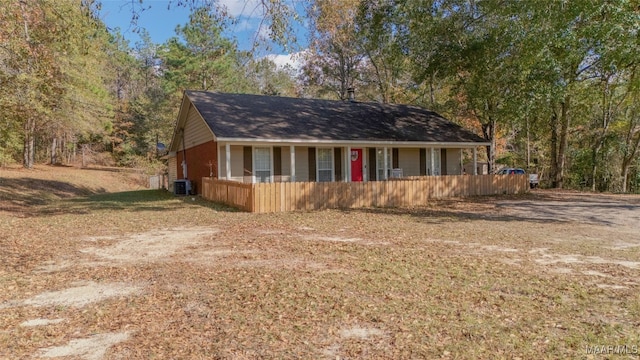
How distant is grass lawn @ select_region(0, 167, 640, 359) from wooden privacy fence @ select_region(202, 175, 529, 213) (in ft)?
7.76

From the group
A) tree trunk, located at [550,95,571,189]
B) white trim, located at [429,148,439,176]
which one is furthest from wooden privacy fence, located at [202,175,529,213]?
tree trunk, located at [550,95,571,189]

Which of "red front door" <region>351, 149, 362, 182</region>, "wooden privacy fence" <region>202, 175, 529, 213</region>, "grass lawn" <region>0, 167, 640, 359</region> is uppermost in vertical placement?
"red front door" <region>351, 149, 362, 182</region>

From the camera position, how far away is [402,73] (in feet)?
102

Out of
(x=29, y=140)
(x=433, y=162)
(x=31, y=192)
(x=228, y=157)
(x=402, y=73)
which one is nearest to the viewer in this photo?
(x=228, y=157)

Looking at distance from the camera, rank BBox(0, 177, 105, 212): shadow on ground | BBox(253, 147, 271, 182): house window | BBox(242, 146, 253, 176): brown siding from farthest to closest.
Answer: BBox(253, 147, 271, 182): house window → BBox(242, 146, 253, 176): brown siding → BBox(0, 177, 105, 212): shadow on ground

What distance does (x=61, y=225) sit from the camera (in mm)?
10344

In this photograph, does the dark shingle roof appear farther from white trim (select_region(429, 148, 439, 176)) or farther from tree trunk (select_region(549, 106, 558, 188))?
tree trunk (select_region(549, 106, 558, 188))

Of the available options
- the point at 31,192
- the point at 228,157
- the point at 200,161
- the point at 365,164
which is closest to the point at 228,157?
the point at 228,157

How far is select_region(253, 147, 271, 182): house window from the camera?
1708 centimetres

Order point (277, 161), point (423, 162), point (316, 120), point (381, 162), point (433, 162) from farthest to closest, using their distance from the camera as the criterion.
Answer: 1. point (423, 162)
2. point (433, 162)
3. point (381, 162)
4. point (316, 120)
5. point (277, 161)

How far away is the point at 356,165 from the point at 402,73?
1511 cm

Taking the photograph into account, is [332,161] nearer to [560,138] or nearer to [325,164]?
[325,164]

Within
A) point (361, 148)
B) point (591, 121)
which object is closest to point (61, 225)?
point (361, 148)

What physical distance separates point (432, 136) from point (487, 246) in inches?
516
